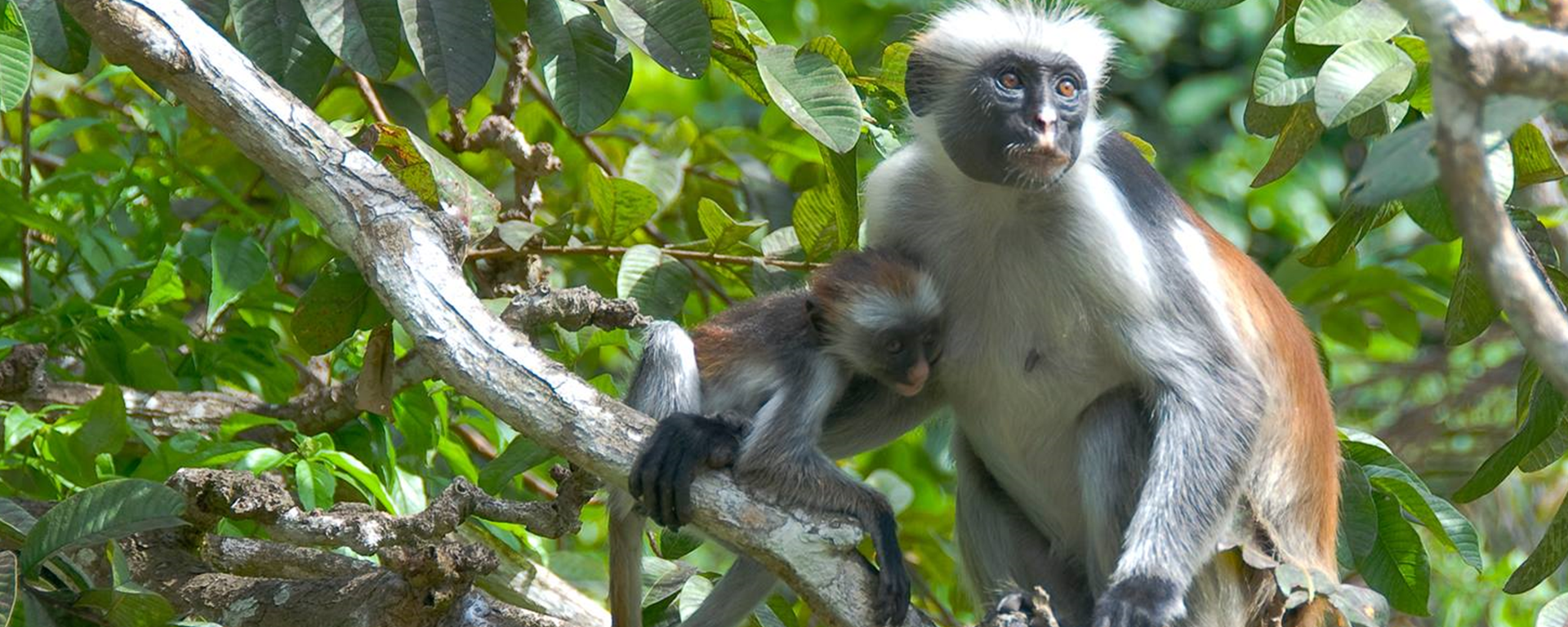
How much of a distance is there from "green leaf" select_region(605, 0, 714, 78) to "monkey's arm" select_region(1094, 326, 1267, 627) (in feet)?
4.72

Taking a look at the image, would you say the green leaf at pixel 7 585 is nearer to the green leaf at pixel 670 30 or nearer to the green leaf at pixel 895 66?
the green leaf at pixel 670 30

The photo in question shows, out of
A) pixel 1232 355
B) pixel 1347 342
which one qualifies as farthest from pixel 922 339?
pixel 1347 342

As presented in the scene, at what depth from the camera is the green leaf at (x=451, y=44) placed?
449 cm

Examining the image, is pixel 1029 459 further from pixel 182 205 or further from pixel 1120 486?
pixel 182 205

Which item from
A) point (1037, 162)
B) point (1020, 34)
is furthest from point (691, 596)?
point (1020, 34)

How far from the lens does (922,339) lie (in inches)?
192

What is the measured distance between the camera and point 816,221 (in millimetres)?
5512

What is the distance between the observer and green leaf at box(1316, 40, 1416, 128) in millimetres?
3820

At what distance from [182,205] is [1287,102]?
4.28 m

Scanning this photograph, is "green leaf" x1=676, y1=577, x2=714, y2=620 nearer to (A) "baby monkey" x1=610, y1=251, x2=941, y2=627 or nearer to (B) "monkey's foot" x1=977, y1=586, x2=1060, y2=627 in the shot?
(A) "baby monkey" x1=610, y1=251, x2=941, y2=627

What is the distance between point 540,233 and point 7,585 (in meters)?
2.25

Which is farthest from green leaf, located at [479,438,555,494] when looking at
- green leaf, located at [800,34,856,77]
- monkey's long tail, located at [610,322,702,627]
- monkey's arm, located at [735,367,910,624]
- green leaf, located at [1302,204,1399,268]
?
green leaf, located at [1302,204,1399,268]

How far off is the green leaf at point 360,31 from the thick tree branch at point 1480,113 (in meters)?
2.95

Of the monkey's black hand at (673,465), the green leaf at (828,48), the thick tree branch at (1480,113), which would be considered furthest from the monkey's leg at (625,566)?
the thick tree branch at (1480,113)
